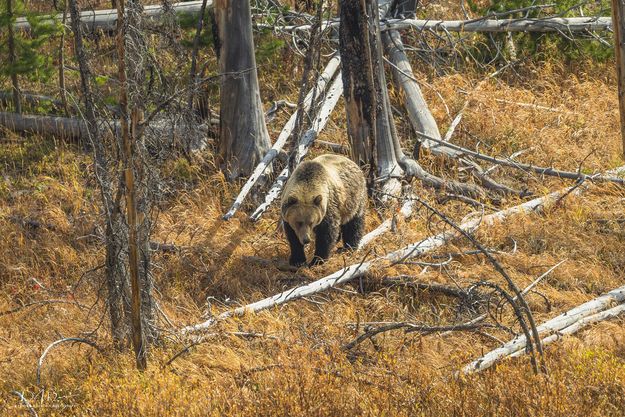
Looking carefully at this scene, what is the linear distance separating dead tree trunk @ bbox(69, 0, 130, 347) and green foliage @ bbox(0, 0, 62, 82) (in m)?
5.02

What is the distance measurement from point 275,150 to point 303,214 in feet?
7.06

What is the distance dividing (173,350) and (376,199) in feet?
12.5

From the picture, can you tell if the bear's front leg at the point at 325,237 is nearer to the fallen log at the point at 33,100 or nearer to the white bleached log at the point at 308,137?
the white bleached log at the point at 308,137

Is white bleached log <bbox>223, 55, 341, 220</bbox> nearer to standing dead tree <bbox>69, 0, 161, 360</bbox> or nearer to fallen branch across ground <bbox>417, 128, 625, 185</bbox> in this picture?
fallen branch across ground <bbox>417, 128, 625, 185</bbox>

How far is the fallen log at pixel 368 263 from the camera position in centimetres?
803

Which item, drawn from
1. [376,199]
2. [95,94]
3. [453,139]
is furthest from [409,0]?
[95,94]

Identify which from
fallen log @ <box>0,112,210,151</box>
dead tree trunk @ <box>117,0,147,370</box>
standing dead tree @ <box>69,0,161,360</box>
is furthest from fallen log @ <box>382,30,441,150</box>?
dead tree trunk @ <box>117,0,147,370</box>

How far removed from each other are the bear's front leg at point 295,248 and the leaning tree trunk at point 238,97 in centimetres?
217

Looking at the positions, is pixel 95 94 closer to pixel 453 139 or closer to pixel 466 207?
pixel 466 207

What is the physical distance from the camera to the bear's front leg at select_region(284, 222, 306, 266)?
9.26 metres

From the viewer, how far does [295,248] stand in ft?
30.5

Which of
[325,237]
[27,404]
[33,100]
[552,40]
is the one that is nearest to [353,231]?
[325,237]

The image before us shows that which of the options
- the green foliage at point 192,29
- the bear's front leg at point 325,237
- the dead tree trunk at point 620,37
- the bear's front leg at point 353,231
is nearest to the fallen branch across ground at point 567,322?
the dead tree trunk at point 620,37

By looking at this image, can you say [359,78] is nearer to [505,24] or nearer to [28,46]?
[505,24]
